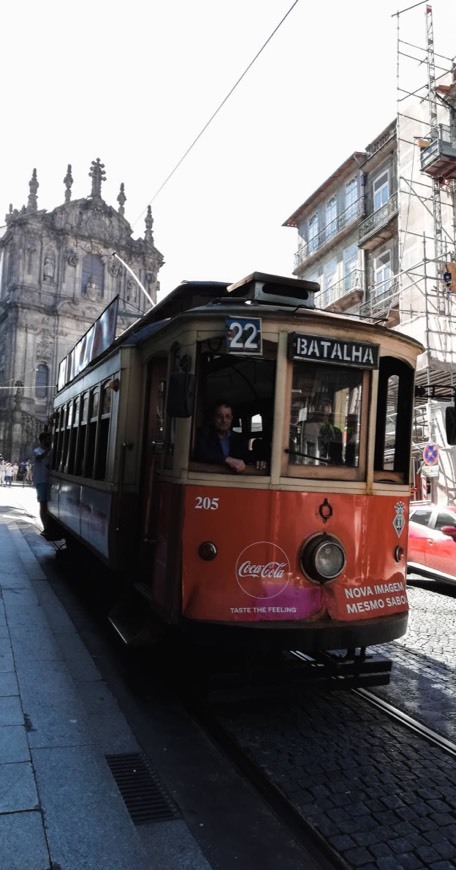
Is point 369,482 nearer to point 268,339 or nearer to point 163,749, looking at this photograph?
point 268,339

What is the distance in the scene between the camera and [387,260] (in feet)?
81.4

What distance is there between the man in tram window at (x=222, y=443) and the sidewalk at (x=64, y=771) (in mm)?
1981

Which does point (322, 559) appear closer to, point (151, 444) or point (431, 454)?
point (151, 444)

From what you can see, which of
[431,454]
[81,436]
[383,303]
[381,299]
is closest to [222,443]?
[81,436]

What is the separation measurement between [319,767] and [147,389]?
3412 mm

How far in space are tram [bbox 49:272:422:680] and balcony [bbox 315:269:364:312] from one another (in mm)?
20925

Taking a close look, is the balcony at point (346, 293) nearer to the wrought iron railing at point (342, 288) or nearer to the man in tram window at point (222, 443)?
the wrought iron railing at point (342, 288)

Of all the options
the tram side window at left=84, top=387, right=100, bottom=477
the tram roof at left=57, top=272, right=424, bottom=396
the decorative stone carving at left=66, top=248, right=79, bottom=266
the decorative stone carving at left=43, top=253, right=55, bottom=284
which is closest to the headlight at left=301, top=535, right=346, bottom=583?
the tram roof at left=57, top=272, right=424, bottom=396

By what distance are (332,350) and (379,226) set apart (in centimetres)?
2137

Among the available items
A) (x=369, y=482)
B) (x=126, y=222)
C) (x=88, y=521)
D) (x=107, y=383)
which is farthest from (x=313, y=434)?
(x=126, y=222)

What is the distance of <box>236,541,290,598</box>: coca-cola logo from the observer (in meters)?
4.31

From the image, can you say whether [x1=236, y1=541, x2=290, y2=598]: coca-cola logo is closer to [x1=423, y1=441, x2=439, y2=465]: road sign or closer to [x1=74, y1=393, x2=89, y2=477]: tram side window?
[x1=74, y1=393, x2=89, y2=477]: tram side window

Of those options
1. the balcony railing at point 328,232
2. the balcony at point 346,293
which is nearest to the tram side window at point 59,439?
the balcony at point 346,293

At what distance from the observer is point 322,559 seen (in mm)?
4410
